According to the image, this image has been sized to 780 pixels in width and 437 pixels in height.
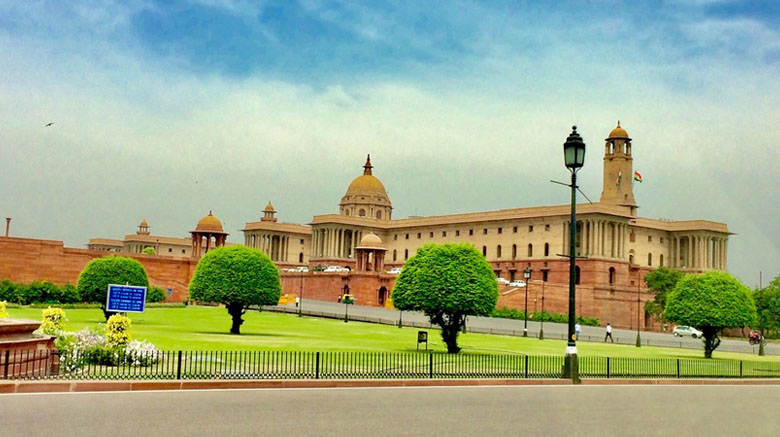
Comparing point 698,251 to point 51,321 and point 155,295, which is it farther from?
point 51,321

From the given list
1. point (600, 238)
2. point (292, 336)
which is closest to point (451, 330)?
point (292, 336)

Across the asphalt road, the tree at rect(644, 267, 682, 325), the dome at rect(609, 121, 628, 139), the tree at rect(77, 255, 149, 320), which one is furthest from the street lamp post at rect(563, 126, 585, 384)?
the dome at rect(609, 121, 628, 139)

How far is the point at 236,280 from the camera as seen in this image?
46.5 m

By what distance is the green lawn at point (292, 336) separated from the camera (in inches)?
1468

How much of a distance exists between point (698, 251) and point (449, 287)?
94187 mm

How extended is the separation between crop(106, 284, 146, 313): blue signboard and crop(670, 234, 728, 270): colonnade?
355 ft

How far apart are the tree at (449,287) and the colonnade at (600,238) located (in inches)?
2963

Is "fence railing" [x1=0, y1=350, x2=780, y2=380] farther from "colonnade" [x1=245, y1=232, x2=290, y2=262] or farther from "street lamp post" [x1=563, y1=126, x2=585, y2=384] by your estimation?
"colonnade" [x1=245, y1=232, x2=290, y2=262]

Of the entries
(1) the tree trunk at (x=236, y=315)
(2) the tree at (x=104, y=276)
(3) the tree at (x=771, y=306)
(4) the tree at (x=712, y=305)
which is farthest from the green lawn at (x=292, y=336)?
(3) the tree at (x=771, y=306)

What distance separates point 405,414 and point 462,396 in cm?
398

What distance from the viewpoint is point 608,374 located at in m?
25.8

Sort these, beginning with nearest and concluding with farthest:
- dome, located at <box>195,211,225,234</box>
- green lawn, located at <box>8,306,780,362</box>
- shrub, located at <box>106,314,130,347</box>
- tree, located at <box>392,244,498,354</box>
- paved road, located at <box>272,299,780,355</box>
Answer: shrub, located at <box>106,314,130,347</box>, green lawn, located at <box>8,306,780,362</box>, tree, located at <box>392,244,498,354</box>, paved road, located at <box>272,299,780,355</box>, dome, located at <box>195,211,225,234</box>

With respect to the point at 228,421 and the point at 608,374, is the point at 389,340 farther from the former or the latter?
the point at 228,421

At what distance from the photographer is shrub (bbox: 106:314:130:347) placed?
23.2m
